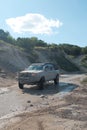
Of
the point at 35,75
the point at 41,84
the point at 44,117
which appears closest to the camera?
the point at 44,117

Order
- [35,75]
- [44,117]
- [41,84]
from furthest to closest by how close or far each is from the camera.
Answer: [41,84] < [35,75] < [44,117]

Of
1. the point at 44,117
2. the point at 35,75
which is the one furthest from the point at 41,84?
the point at 44,117

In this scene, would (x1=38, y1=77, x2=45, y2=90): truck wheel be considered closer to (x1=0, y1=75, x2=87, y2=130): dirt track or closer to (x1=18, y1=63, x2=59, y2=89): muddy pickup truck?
(x1=18, y1=63, x2=59, y2=89): muddy pickup truck

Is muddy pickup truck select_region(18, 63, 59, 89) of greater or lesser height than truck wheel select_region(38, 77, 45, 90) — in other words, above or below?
above

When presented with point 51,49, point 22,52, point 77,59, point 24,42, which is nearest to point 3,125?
point 22,52

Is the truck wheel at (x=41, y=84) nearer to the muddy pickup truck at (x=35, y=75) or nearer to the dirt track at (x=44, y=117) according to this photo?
A: the muddy pickup truck at (x=35, y=75)

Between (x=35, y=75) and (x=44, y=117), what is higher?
(x=35, y=75)

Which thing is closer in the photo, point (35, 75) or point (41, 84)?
point (35, 75)

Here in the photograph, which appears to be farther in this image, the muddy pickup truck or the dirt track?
the muddy pickup truck

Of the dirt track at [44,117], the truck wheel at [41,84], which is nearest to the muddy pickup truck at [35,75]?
the truck wheel at [41,84]

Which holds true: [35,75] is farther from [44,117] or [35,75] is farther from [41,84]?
[44,117]

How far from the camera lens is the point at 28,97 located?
1953 cm

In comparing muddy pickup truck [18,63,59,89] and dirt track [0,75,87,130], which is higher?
A: muddy pickup truck [18,63,59,89]

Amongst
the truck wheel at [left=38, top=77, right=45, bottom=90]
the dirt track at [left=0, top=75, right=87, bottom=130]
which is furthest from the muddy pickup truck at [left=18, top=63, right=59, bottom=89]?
the dirt track at [left=0, top=75, right=87, bottom=130]
